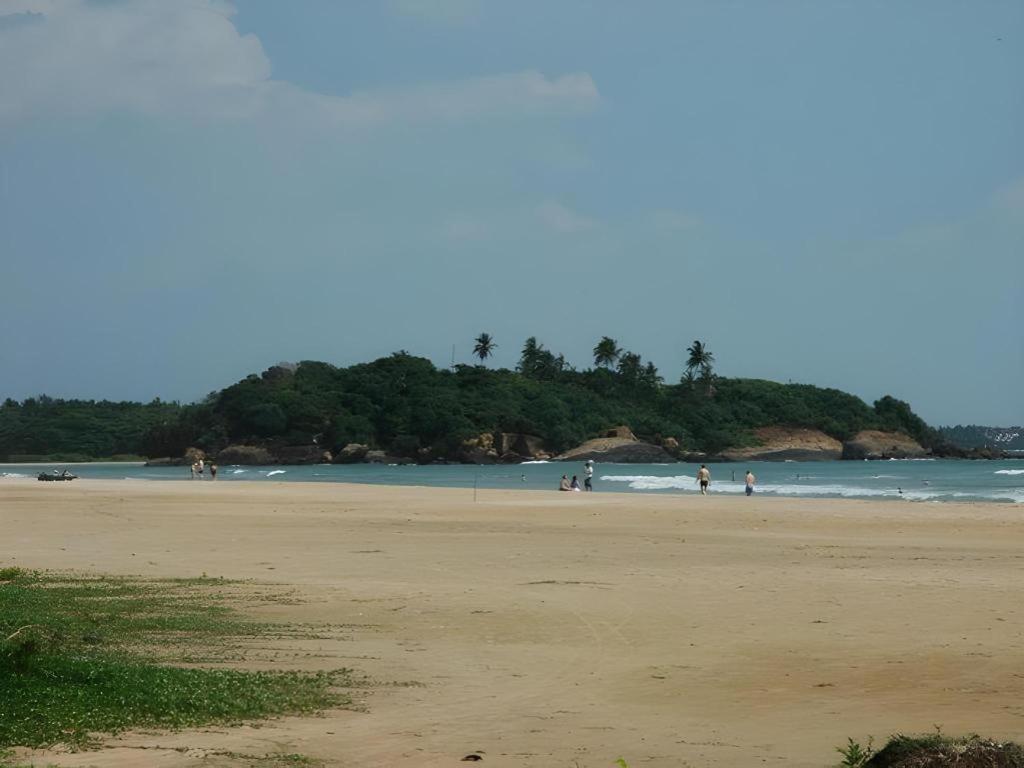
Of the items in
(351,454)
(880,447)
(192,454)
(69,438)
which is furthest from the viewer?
(69,438)

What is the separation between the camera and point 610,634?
11383mm

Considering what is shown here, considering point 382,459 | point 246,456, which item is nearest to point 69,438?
point 246,456

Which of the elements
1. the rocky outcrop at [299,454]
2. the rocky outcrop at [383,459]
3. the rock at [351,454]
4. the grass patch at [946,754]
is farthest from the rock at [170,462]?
the grass patch at [946,754]

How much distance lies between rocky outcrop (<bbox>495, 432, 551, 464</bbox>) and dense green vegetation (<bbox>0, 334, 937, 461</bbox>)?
4.15ft

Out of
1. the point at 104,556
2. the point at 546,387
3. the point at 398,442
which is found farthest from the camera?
the point at 546,387

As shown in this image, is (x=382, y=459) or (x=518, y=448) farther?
(x=518, y=448)

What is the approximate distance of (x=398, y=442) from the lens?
13912cm

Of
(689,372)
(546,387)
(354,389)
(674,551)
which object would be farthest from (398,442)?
(674,551)

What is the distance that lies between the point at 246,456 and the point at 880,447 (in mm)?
81794

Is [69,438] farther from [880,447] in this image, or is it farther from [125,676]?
[125,676]

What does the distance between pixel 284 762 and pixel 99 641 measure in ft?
14.0

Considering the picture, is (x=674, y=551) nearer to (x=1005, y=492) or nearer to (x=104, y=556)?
(x=104, y=556)

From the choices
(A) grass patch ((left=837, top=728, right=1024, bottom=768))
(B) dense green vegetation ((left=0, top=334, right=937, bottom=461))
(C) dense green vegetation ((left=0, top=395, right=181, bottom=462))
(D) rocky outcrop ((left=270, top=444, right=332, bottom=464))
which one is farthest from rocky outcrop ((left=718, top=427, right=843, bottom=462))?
(A) grass patch ((left=837, top=728, right=1024, bottom=768))

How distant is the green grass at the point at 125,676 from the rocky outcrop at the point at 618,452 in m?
127
